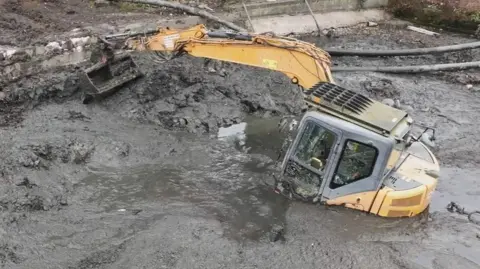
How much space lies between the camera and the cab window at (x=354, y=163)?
8.47 metres

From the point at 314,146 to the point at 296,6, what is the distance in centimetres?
1122

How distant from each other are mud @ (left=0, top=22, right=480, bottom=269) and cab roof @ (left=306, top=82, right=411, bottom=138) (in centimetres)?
152

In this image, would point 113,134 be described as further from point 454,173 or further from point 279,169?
point 454,173

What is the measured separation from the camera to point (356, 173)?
8695mm

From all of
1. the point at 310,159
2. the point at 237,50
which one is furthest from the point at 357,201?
the point at 237,50

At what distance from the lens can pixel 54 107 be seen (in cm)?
1198

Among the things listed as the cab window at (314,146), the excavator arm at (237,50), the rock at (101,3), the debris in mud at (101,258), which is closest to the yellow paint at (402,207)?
the cab window at (314,146)

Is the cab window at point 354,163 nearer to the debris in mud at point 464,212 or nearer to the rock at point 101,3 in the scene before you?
the debris in mud at point 464,212

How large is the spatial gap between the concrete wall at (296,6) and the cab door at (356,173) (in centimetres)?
1021

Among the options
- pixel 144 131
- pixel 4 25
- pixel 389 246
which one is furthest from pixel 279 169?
pixel 4 25

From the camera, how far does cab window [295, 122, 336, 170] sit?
868cm

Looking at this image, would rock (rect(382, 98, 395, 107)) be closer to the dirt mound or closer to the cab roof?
the dirt mound

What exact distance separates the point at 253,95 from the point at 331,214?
490cm

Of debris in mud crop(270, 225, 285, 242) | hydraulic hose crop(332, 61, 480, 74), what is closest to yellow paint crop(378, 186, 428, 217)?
debris in mud crop(270, 225, 285, 242)
